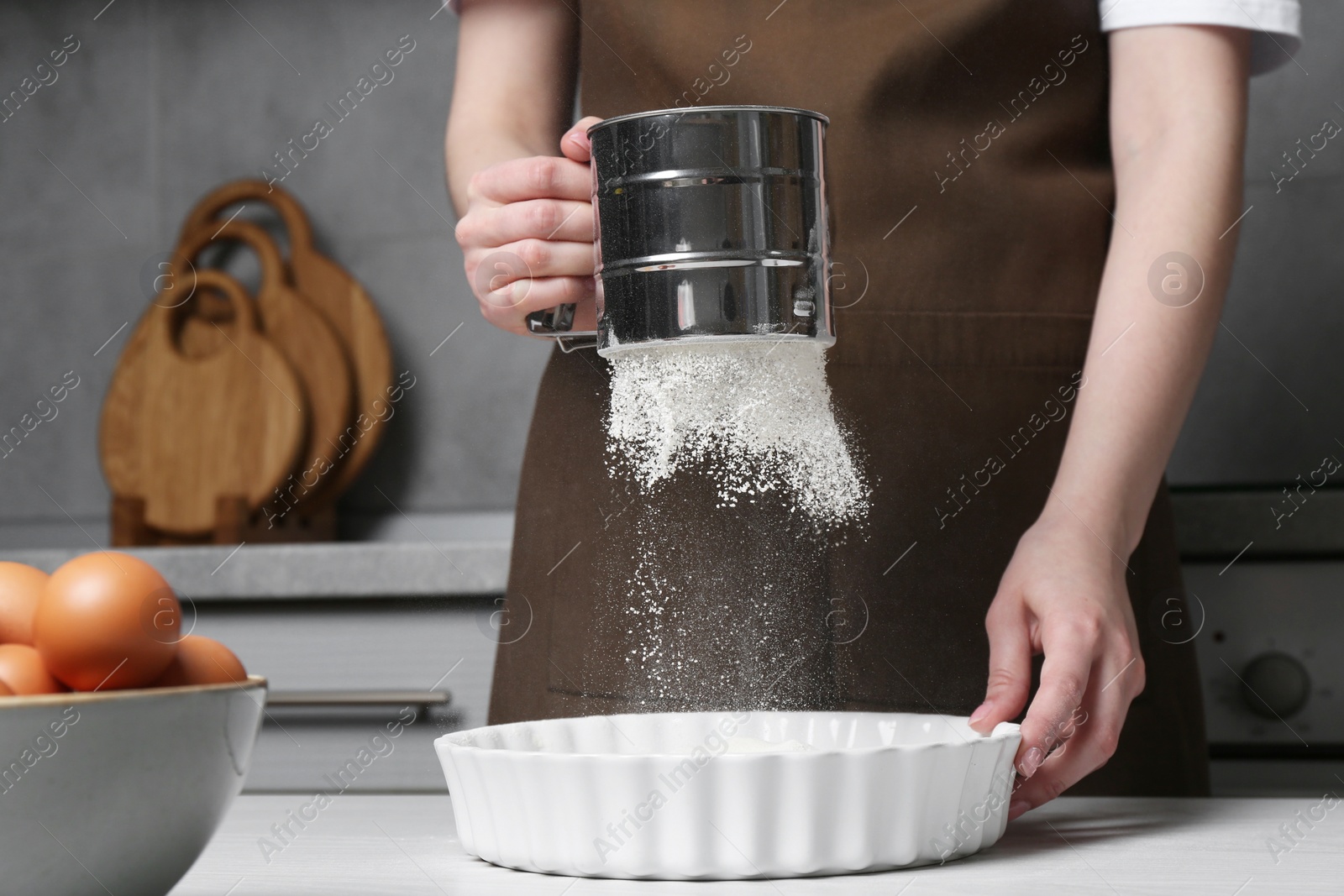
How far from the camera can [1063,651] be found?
22.0 inches

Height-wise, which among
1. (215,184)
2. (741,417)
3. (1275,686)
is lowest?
(1275,686)

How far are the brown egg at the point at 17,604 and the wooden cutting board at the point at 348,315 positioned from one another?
1.18 m

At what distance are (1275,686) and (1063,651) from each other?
607mm

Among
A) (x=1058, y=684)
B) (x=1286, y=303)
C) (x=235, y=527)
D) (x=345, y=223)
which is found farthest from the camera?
(x=345, y=223)

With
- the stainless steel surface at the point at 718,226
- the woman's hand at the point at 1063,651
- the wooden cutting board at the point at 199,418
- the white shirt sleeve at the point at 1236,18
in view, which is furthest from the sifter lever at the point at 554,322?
the wooden cutting board at the point at 199,418

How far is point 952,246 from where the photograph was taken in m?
0.77

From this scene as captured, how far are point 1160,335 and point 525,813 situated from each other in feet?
1.45

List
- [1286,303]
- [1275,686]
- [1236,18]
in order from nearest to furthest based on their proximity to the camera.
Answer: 1. [1236,18]
2. [1275,686]
3. [1286,303]

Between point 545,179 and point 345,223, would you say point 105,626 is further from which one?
point 345,223

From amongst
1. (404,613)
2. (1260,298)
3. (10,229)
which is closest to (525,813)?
(404,613)

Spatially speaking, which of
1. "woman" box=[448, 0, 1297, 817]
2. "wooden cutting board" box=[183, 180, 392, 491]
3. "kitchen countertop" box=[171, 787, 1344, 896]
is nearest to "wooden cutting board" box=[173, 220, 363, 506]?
"wooden cutting board" box=[183, 180, 392, 491]

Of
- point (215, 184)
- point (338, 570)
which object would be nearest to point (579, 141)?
point (338, 570)

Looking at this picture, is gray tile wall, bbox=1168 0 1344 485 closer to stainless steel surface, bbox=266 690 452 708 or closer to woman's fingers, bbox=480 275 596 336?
stainless steel surface, bbox=266 690 452 708

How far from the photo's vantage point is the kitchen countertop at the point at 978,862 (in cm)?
36
